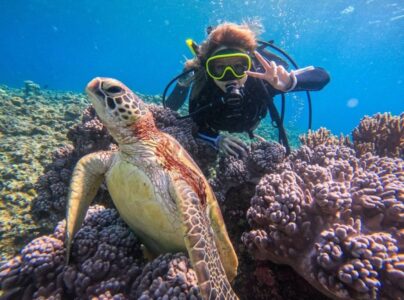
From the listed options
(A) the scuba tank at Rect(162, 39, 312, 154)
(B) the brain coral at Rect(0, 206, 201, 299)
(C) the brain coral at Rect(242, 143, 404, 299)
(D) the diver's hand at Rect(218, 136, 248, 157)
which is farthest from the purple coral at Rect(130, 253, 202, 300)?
(A) the scuba tank at Rect(162, 39, 312, 154)

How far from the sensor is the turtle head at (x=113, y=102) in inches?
77.3

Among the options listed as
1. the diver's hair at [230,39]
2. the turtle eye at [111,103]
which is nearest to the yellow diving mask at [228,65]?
the diver's hair at [230,39]

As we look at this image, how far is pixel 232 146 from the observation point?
341 centimetres

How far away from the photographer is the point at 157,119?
3979 mm

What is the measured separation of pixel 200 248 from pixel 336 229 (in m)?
0.93

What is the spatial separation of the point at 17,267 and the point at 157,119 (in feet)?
8.63

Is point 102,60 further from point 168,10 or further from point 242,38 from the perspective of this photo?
point 242,38

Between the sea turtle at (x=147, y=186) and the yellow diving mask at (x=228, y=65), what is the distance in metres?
1.57

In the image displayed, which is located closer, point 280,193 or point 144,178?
point 144,178

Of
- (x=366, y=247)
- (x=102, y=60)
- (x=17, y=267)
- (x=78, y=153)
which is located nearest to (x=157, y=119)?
(x=78, y=153)

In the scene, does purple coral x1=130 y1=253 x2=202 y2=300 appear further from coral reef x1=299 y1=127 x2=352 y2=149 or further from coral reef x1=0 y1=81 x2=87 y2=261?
coral reef x1=299 y1=127 x2=352 y2=149

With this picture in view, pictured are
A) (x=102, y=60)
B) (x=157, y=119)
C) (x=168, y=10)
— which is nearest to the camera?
(x=157, y=119)

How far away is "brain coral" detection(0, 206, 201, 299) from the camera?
1632 millimetres

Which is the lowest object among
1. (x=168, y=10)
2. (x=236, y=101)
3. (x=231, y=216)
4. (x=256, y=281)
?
(x=256, y=281)
